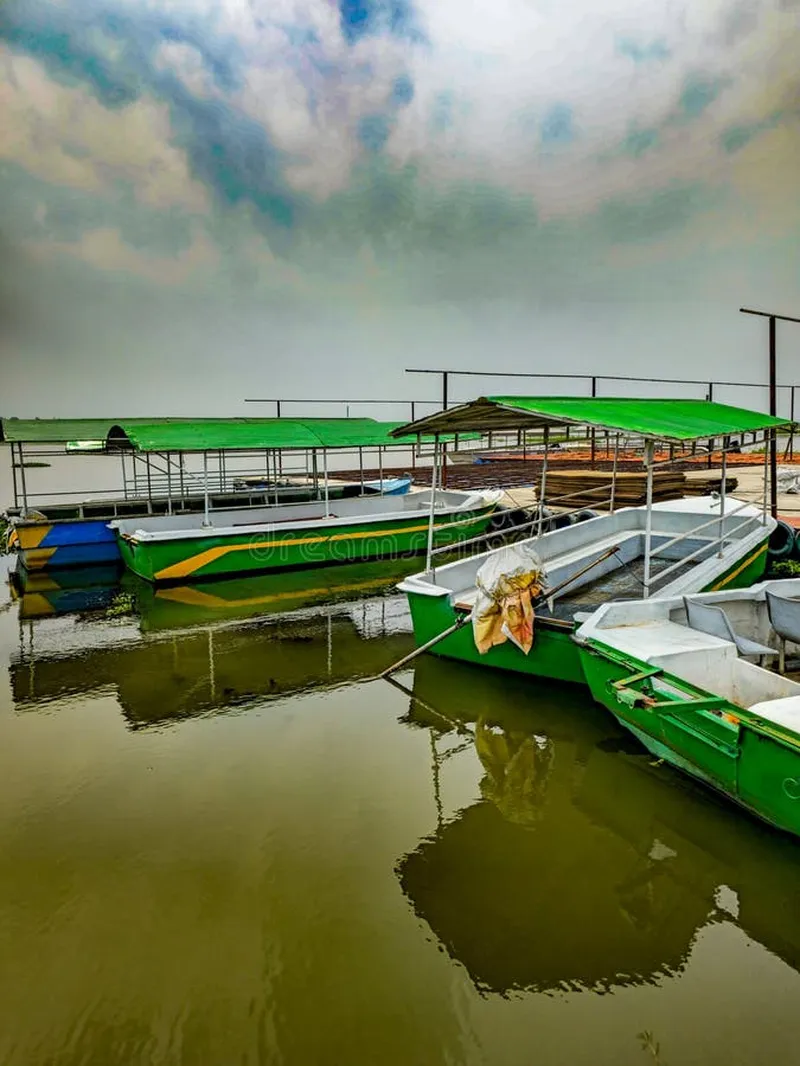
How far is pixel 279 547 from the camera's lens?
11.8 meters

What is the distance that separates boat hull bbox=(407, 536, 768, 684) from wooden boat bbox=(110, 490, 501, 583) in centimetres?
314

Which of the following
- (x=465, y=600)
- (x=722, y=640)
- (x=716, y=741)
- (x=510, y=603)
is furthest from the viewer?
(x=465, y=600)

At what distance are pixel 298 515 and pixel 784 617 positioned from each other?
397 inches

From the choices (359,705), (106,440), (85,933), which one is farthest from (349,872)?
(106,440)

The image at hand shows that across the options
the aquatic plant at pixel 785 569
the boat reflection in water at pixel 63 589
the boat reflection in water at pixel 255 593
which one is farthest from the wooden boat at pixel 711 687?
the boat reflection in water at pixel 63 589

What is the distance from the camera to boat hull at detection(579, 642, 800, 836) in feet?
11.6

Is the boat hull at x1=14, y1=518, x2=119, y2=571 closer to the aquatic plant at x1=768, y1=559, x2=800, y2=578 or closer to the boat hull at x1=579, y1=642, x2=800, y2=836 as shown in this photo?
the boat hull at x1=579, y1=642, x2=800, y2=836

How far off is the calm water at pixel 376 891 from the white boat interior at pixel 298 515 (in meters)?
5.44

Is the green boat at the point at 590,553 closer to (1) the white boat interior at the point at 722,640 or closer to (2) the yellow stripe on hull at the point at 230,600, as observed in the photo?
(1) the white boat interior at the point at 722,640

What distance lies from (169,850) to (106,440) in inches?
423

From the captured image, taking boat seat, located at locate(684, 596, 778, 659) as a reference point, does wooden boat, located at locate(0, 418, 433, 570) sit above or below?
above

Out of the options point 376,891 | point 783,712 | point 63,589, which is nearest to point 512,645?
point 783,712

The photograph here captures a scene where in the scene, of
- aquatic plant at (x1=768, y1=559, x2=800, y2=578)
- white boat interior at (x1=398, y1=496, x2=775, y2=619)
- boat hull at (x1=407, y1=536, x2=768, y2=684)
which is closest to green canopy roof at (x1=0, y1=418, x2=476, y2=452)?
white boat interior at (x1=398, y1=496, x2=775, y2=619)

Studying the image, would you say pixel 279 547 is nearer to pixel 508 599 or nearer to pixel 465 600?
pixel 465 600
